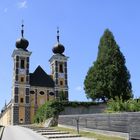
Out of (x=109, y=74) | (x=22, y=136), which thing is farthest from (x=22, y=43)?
(x=22, y=136)

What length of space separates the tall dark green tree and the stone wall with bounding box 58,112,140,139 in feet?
98.3

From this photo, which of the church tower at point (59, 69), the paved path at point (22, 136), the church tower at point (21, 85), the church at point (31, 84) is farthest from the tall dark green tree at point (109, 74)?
the paved path at point (22, 136)

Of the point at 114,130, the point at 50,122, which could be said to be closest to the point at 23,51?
the point at 50,122

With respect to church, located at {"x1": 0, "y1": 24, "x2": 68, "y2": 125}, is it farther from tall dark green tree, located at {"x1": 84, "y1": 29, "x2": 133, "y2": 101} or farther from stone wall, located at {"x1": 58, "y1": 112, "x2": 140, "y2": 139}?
stone wall, located at {"x1": 58, "y1": 112, "x2": 140, "y2": 139}

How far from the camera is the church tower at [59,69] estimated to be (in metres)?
93.7

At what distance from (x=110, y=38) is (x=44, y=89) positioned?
31200mm

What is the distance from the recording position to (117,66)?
65000mm

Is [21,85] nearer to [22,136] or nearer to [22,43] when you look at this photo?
[22,43]

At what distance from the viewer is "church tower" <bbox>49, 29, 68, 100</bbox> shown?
93669 millimetres

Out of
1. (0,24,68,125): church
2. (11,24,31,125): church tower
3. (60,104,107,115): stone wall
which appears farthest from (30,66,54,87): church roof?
(60,104,107,115): stone wall

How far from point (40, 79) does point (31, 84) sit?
3.15 meters

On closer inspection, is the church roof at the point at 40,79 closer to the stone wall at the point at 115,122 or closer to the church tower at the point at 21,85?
the church tower at the point at 21,85

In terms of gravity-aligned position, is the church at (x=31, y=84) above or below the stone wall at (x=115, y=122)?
above

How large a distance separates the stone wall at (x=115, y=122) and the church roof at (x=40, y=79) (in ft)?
192
